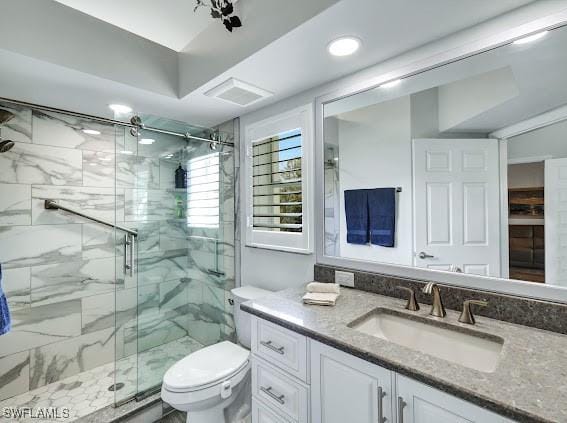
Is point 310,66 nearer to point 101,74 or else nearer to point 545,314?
point 101,74

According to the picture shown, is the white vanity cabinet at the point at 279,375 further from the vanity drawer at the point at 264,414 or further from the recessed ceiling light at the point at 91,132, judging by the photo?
the recessed ceiling light at the point at 91,132

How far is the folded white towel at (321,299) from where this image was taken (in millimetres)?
1305

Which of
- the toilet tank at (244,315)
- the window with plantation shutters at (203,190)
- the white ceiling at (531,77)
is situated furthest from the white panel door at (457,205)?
the window with plantation shutters at (203,190)

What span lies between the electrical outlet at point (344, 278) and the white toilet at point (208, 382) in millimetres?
766

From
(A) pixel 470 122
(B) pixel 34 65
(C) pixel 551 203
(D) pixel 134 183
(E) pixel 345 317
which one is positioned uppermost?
(B) pixel 34 65

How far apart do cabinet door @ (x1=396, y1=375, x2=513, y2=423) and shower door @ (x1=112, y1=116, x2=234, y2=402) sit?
1.72m

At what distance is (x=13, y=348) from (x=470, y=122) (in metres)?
3.21

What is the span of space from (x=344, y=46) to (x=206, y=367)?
190 cm

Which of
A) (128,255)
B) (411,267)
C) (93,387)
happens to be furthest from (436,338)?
(93,387)

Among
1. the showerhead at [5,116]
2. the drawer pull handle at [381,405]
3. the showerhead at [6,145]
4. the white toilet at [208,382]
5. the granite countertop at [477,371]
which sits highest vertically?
the showerhead at [5,116]

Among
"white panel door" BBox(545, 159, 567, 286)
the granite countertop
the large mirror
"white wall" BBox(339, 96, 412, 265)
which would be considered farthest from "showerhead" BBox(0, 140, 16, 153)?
"white panel door" BBox(545, 159, 567, 286)

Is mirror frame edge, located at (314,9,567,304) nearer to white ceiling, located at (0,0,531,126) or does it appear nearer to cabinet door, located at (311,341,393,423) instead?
white ceiling, located at (0,0,531,126)

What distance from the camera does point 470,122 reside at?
1284mm

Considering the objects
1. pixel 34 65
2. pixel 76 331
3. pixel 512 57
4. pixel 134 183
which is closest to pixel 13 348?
pixel 76 331
